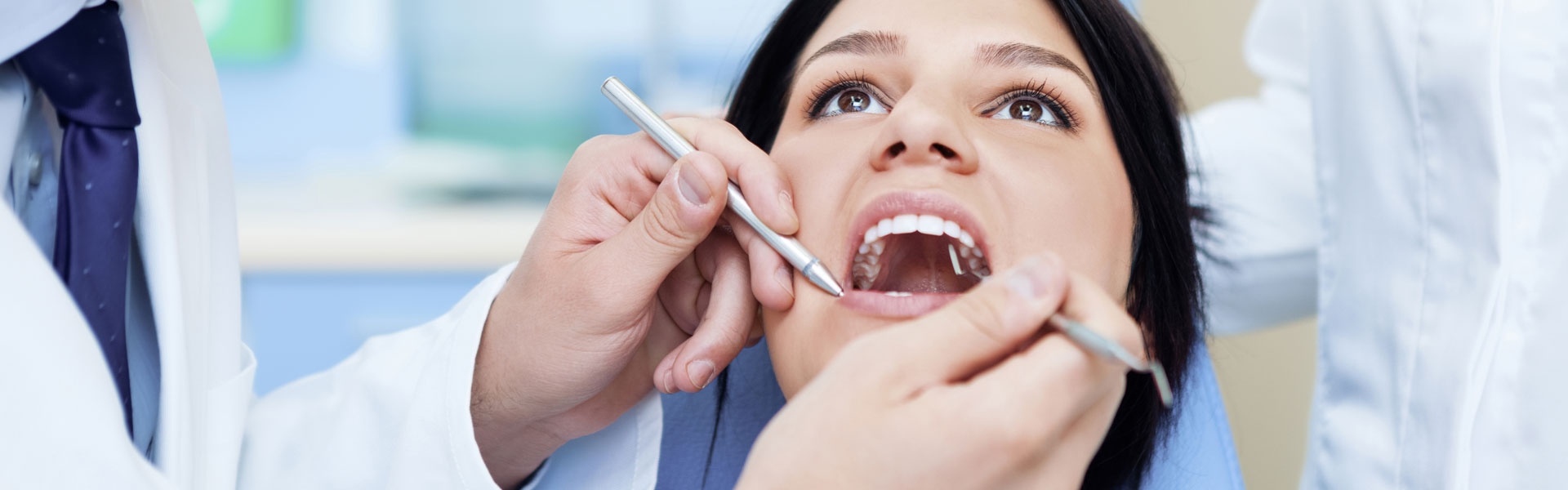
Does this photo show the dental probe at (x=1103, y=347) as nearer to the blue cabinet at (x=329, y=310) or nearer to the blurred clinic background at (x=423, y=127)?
the blurred clinic background at (x=423, y=127)

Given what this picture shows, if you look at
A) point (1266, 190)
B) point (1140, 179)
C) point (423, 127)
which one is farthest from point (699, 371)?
point (423, 127)

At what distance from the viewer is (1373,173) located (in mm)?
1010

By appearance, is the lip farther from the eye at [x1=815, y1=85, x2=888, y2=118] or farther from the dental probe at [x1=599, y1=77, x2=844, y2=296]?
the eye at [x1=815, y1=85, x2=888, y2=118]

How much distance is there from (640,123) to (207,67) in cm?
43

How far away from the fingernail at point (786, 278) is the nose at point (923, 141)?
0.37 feet

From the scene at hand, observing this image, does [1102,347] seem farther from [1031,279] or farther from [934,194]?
[934,194]

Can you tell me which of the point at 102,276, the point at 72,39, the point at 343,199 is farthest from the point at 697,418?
the point at 343,199

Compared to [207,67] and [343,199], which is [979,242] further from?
[343,199]

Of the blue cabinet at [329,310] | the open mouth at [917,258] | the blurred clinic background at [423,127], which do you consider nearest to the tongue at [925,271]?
the open mouth at [917,258]

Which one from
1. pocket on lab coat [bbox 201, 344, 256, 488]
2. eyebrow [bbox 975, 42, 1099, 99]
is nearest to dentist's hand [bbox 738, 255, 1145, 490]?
eyebrow [bbox 975, 42, 1099, 99]

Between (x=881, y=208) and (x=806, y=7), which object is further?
(x=806, y=7)

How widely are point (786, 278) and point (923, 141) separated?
0.52ft

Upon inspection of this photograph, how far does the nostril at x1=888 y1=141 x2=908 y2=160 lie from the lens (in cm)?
81

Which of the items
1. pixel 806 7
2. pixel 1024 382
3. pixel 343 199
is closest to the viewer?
pixel 1024 382
